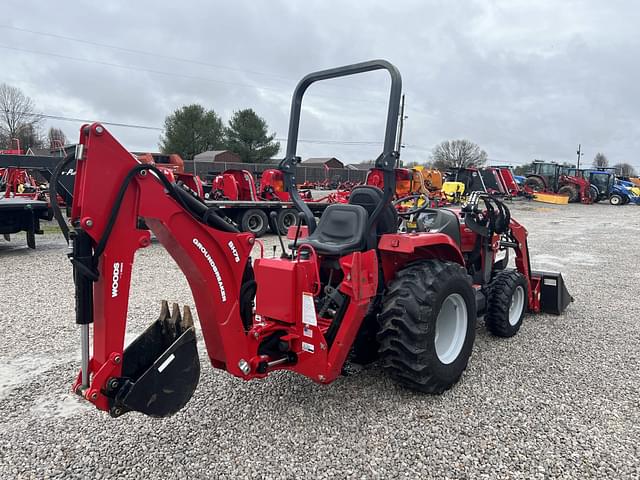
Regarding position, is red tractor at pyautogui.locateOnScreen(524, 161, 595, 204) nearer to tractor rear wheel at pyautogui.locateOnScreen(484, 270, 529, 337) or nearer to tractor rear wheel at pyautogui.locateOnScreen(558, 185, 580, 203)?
tractor rear wheel at pyautogui.locateOnScreen(558, 185, 580, 203)

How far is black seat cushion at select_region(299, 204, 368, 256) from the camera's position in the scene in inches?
133

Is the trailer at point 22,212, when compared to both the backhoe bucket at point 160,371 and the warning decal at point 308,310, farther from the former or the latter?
the warning decal at point 308,310

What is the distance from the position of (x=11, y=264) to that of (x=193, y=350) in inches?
293

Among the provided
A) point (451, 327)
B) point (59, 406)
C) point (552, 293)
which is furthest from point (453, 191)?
point (59, 406)

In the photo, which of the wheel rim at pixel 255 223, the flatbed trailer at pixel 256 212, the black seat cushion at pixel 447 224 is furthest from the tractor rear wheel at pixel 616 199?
the black seat cushion at pixel 447 224

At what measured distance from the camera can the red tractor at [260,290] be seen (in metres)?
2.39

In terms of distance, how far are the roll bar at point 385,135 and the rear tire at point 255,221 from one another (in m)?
8.55

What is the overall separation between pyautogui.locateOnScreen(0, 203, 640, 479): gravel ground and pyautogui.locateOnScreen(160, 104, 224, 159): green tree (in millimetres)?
43073

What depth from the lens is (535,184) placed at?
104ft

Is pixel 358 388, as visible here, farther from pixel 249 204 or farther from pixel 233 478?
pixel 249 204

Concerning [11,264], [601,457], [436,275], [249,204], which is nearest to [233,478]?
[436,275]

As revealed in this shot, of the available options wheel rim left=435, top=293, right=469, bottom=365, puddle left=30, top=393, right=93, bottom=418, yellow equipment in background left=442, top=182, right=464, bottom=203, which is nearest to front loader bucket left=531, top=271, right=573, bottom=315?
wheel rim left=435, top=293, right=469, bottom=365

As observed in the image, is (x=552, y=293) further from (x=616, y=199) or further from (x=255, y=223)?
(x=616, y=199)

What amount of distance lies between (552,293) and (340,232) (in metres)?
3.39
